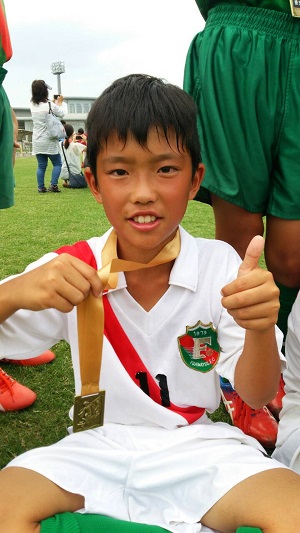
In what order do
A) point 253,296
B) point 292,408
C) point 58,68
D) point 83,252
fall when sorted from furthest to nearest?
point 58,68 → point 292,408 → point 83,252 → point 253,296

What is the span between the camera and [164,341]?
1.34 metres

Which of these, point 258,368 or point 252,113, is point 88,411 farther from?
point 252,113

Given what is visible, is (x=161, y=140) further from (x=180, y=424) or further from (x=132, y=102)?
(x=180, y=424)

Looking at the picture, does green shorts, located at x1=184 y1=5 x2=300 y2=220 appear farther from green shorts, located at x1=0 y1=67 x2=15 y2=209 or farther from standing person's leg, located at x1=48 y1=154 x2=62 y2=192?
standing person's leg, located at x1=48 y1=154 x2=62 y2=192

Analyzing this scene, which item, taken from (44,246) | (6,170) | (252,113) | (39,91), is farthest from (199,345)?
(39,91)

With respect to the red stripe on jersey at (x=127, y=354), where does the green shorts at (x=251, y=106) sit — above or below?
above

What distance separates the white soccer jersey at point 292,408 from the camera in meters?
1.42

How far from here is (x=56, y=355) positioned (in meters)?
2.35

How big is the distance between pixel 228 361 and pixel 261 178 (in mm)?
591

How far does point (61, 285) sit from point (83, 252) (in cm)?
28

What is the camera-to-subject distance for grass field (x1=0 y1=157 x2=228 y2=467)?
1.80 metres

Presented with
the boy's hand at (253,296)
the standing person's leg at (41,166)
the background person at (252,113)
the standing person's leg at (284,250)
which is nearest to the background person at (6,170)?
the background person at (252,113)

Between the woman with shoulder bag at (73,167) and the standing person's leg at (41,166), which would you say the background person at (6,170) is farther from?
the woman with shoulder bag at (73,167)

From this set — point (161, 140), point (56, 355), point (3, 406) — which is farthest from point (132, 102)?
point (56, 355)
